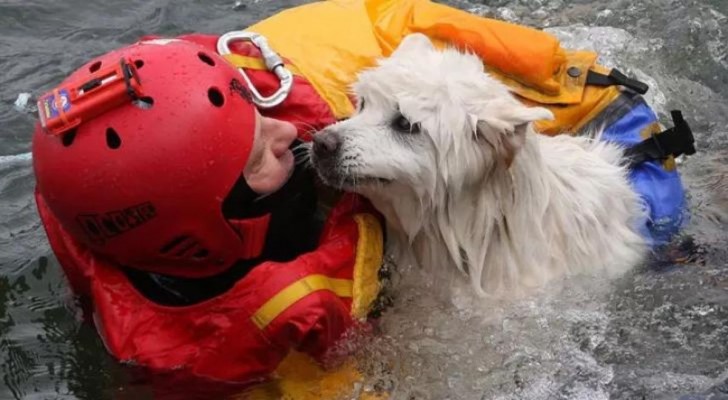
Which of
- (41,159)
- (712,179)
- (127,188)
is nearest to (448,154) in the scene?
(127,188)

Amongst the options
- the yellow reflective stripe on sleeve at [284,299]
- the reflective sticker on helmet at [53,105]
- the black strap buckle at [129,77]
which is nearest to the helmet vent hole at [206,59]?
the black strap buckle at [129,77]

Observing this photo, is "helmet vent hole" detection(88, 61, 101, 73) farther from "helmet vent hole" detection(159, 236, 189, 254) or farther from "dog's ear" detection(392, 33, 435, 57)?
"dog's ear" detection(392, 33, 435, 57)

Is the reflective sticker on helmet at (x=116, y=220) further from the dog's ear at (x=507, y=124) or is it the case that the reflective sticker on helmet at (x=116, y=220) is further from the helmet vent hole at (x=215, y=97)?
the dog's ear at (x=507, y=124)

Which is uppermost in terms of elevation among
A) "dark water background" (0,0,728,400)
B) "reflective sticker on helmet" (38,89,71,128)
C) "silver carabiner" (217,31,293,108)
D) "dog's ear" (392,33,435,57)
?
"reflective sticker on helmet" (38,89,71,128)

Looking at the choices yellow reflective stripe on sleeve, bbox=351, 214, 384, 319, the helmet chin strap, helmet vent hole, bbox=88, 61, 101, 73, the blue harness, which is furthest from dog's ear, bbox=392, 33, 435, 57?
the blue harness

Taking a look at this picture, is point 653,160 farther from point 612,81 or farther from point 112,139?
point 112,139

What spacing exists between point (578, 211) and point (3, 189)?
350 cm

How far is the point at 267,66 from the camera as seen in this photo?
463cm

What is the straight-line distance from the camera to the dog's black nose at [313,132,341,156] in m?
3.92

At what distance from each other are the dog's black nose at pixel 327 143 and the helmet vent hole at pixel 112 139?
0.76m

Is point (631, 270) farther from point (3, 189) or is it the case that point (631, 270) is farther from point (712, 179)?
point (3, 189)

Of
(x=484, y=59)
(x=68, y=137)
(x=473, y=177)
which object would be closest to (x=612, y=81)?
(x=484, y=59)

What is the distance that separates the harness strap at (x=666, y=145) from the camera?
5160 millimetres

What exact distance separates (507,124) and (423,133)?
333 mm
